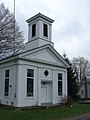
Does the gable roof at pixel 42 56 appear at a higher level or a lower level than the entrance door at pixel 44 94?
higher

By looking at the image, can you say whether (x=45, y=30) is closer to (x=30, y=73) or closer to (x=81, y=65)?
(x=30, y=73)

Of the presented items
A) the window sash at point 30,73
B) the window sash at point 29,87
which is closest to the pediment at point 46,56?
the window sash at point 30,73

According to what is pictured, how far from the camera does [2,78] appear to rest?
22.7 metres

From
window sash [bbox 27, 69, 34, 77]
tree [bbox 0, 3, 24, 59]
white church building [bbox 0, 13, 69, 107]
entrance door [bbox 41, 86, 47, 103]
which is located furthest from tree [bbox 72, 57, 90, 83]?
window sash [bbox 27, 69, 34, 77]

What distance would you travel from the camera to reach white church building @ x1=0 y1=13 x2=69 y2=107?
65.2ft

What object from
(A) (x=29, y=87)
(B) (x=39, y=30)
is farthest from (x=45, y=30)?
(A) (x=29, y=87)

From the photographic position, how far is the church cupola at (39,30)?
24519 mm

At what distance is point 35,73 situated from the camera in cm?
2134

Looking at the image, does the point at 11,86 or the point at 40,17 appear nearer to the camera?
the point at 11,86

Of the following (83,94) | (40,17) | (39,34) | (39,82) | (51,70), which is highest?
(40,17)

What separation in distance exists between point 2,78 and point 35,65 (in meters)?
4.40

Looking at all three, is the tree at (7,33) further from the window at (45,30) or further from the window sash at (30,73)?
the window sash at (30,73)

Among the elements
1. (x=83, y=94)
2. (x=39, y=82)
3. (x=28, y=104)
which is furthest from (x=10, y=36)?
(x=83, y=94)

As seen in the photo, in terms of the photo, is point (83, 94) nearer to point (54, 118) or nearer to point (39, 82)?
point (39, 82)
